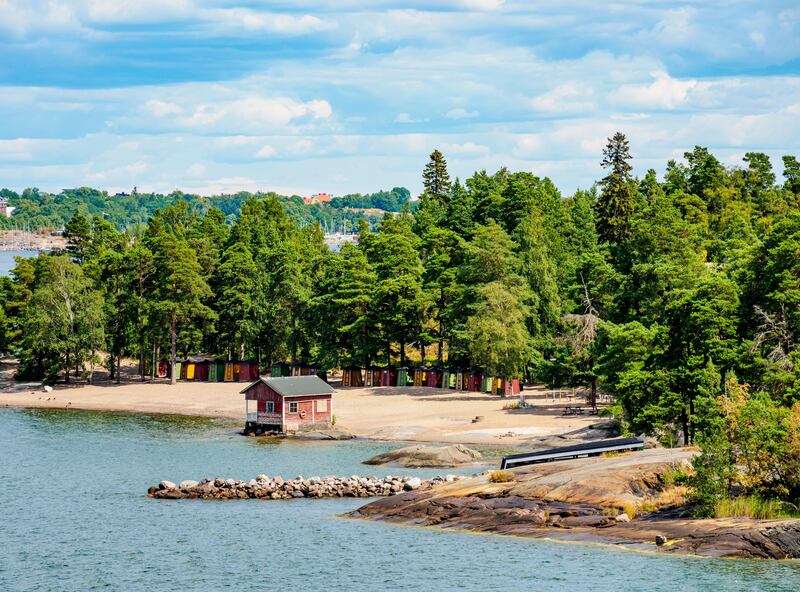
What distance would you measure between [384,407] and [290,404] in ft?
44.4

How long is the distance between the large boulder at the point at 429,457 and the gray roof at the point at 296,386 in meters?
16.8

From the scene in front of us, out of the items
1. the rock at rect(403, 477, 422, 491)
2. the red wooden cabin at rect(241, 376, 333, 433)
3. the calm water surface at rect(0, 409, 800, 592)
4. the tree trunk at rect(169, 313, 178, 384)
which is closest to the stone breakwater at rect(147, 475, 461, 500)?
the rock at rect(403, 477, 422, 491)

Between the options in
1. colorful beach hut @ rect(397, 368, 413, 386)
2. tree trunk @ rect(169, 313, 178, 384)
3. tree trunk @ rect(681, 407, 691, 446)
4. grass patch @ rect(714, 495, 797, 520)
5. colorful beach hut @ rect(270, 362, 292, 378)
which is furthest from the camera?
colorful beach hut @ rect(270, 362, 292, 378)

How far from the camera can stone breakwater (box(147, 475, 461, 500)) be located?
6631 cm

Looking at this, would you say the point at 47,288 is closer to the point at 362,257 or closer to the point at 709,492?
the point at 362,257

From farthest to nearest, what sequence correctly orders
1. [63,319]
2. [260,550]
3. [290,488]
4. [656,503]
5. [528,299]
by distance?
[63,319], [528,299], [290,488], [260,550], [656,503]

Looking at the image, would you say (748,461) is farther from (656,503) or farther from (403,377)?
(403,377)

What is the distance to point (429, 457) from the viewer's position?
7612cm

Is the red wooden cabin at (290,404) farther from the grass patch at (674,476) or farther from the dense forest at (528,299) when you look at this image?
the grass patch at (674,476)

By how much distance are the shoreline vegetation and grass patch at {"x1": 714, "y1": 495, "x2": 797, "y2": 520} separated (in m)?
0.10

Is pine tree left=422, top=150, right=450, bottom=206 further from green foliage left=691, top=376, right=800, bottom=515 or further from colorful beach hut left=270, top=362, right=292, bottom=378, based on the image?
green foliage left=691, top=376, right=800, bottom=515

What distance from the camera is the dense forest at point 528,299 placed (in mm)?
68500

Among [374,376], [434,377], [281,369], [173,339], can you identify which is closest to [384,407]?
[434,377]

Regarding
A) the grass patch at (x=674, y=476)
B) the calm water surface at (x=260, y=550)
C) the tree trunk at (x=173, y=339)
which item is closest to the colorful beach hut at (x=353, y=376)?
the tree trunk at (x=173, y=339)
